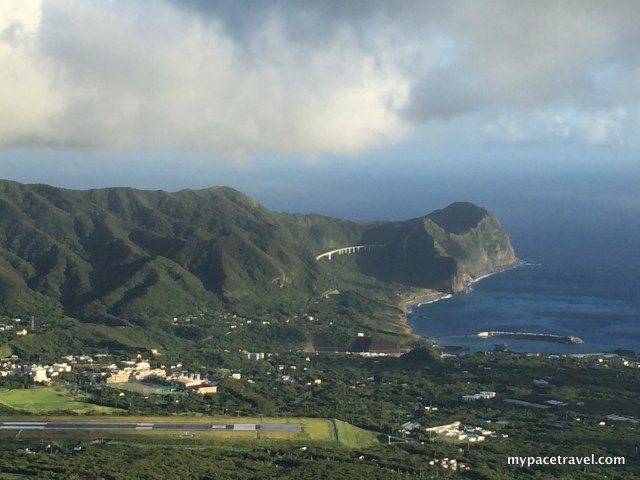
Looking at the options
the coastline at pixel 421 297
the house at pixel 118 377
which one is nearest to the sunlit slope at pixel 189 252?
the coastline at pixel 421 297

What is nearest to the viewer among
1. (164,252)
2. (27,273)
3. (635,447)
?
(635,447)

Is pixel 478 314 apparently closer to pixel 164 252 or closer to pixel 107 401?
pixel 164 252

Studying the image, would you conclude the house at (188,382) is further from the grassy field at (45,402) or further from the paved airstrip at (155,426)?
the paved airstrip at (155,426)

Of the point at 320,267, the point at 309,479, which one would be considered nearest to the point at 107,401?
the point at 309,479

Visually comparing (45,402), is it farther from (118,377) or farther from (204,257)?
(204,257)

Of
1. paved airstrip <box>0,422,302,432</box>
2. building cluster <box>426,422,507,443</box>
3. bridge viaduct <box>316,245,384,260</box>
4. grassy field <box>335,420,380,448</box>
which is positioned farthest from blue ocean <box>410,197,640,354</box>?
paved airstrip <box>0,422,302,432</box>

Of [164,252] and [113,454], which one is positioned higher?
[164,252]

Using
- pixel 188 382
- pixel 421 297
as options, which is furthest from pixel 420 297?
pixel 188 382
